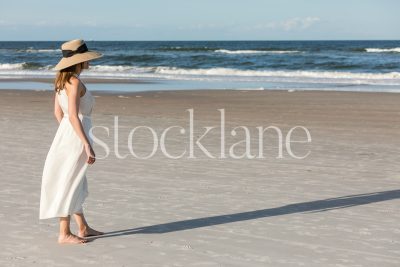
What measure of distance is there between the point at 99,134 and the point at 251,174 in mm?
3738

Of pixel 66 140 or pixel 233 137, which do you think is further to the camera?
pixel 233 137

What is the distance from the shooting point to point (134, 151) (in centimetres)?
951

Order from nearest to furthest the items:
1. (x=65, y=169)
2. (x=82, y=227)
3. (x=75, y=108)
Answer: (x=75, y=108)
(x=65, y=169)
(x=82, y=227)

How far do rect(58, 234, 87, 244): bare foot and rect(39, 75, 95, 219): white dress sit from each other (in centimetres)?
16

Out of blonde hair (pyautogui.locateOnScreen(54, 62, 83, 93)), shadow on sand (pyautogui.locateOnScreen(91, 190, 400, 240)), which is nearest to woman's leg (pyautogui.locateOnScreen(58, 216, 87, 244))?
shadow on sand (pyautogui.locateOnScreen(91, 190, 400, 240))

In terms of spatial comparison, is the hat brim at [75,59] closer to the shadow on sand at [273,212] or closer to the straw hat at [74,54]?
the straw hat at [74,54]

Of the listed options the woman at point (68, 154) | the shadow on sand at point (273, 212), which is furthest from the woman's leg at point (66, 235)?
the shadow on sand at point (273, 212)

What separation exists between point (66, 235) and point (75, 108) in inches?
34.2

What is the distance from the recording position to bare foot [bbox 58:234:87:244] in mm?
5168

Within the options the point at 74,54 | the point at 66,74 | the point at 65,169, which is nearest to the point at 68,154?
the point at 65,169

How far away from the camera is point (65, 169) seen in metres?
5.11

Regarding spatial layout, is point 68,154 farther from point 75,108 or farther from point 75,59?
point 75,59

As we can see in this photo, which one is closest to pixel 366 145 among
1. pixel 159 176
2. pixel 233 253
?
pixel 159 176

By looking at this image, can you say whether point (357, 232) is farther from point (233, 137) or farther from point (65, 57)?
point (233, 137)
